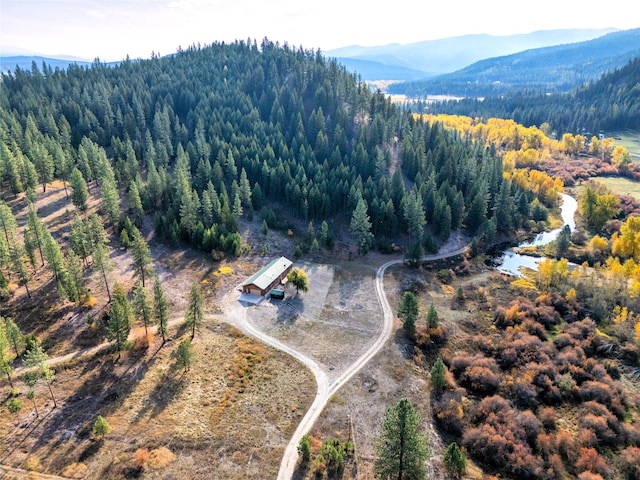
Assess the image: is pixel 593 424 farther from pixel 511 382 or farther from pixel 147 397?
pixel 147 397

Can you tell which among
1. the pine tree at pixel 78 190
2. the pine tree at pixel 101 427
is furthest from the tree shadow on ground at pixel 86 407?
the pine tree at pixel 78 190

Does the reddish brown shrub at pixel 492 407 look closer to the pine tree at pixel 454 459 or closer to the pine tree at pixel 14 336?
the pine tree at pixel 454 459

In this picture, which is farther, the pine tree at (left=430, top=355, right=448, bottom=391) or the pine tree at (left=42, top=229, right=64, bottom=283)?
the pine tree at (left=42, top=229, right=64, bottom=283)

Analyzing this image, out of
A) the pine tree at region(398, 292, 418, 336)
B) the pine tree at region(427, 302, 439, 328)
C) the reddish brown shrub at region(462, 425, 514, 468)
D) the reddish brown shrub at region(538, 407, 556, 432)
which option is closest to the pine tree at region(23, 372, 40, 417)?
the reddish brown shrub at region(462, 425, 514, 468)

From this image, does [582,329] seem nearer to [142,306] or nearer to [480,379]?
[480,379]

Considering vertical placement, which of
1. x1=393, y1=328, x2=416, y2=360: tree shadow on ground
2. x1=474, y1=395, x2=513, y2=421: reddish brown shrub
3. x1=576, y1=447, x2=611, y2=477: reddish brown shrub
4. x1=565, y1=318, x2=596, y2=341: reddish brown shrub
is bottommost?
x1=565, y1=318, x2=596, y2=341: reddish brown shrub

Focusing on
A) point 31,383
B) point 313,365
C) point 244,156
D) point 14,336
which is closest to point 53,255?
point 14,336

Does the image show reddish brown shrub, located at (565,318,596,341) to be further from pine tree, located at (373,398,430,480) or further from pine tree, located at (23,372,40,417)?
pine tree, located at (23,372,40,417)

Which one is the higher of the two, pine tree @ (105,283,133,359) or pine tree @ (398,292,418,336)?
pine tree @ (105,283,133,359)
